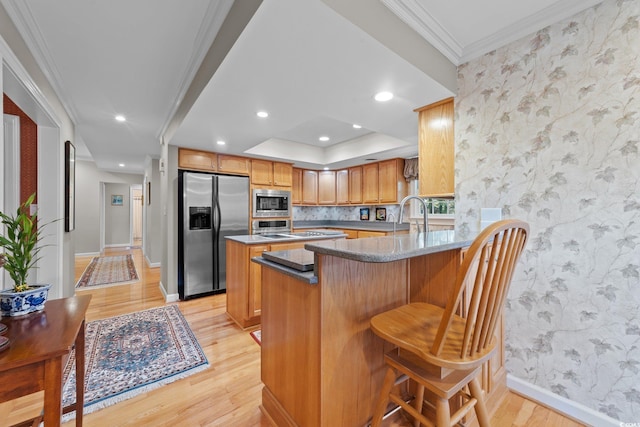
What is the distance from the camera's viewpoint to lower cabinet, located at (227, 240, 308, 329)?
2.72 m

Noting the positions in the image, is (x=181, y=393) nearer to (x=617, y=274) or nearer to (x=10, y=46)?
(x=10, y=46)

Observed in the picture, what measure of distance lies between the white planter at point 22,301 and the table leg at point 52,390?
43 centimetres

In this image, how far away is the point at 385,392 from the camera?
1185 mm

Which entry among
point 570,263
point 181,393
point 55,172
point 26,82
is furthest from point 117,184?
point 570,263

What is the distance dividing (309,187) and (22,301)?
4848mm

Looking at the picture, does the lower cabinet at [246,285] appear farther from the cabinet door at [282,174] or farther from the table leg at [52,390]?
the cabinet door at [282,174]

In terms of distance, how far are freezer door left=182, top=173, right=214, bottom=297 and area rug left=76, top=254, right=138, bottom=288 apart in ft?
5.65

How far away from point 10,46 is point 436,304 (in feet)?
9.85

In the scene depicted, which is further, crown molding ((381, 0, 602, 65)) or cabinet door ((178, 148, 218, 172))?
cabinet door ((178, 148, 218, 172))

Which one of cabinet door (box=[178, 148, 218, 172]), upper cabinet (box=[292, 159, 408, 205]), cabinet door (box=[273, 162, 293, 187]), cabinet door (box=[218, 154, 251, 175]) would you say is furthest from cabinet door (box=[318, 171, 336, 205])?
cabinet door (box=[178, 148, 218, 172])

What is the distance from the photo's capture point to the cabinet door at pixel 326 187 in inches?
227

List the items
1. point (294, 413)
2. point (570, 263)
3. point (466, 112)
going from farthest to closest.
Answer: point (466, 112) < point (570, 263) < point (294, 413)

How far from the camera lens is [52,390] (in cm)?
85

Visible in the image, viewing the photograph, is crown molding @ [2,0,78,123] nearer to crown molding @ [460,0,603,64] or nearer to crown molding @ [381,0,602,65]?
crown molding @ [381,0,602,65]
